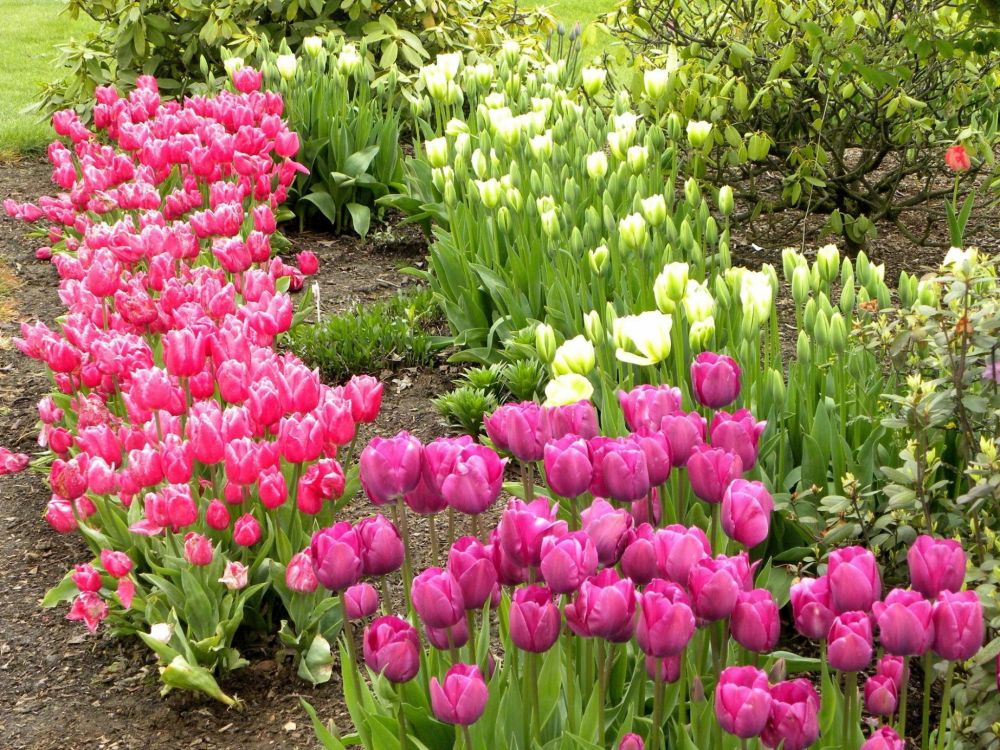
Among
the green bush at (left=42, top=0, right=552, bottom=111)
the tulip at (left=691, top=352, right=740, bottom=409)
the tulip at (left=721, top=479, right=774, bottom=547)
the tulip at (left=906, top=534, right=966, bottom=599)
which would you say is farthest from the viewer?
the green bush at (left=42, top=0, right=552, bottom=111)

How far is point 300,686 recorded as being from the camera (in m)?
2.72

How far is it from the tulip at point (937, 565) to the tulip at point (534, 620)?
0.46m

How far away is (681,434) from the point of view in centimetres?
182

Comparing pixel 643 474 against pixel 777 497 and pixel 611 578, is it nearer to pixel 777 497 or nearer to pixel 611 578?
pixel 611 578

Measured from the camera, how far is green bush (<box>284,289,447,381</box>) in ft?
13.6

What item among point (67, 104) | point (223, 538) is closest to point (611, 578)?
point (223, 538)

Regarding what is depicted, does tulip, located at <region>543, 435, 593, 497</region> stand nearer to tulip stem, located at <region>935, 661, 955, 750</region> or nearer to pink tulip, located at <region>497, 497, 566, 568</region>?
pink tulip, located at <region>497, 497, 566, 568</region>

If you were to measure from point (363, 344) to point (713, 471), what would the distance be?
8.39 feet

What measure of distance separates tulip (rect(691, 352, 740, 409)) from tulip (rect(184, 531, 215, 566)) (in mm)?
1103

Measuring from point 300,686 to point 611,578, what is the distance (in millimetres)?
1436

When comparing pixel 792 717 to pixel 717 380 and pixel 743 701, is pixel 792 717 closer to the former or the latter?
pixel 743 701

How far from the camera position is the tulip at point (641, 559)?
62.1 inches

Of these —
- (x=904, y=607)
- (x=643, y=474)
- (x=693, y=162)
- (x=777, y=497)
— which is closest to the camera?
(x=904, y=607)

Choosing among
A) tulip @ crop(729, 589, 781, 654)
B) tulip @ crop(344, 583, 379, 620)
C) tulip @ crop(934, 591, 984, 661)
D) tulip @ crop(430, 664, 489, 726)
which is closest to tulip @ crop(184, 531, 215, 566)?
tulip @ crop(344, 583, 379, 620)
